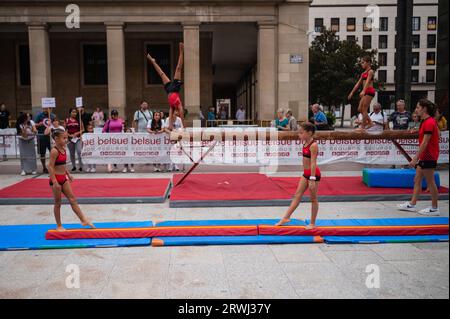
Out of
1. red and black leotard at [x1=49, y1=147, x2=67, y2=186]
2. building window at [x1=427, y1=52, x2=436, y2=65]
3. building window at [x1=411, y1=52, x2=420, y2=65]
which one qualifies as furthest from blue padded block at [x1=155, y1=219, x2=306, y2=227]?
A: building window at [x1=427, y1=52, x2=436, y2=65]

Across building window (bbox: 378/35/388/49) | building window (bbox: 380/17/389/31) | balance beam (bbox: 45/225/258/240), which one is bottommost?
balance beam (bbox: 45/225/258/240)

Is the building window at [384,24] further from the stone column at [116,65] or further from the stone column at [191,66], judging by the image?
the stone column at [116,65]

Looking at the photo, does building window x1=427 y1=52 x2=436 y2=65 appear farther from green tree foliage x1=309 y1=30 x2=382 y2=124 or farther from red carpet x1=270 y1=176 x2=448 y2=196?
red carpet x1=270 y1=176 x2=448 y2=196

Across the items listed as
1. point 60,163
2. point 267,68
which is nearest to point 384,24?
point 267,68

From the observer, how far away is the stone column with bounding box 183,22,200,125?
25.9 metres

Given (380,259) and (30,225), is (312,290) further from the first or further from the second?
(30,225)

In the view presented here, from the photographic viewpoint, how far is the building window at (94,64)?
105 ft

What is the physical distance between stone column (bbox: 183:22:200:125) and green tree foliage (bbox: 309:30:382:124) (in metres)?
27.6

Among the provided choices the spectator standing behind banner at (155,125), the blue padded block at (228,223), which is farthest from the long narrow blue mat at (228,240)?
the spectator standing behind banner at (155,125)

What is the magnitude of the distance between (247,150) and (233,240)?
8.49 metres

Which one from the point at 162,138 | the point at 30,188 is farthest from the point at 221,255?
the point at 162,138

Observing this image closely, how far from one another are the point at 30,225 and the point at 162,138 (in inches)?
298

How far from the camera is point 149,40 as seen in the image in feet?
105
